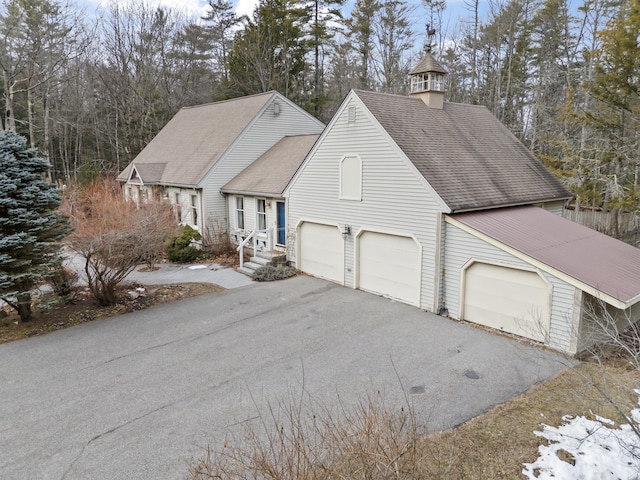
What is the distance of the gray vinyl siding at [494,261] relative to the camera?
30.9 ft

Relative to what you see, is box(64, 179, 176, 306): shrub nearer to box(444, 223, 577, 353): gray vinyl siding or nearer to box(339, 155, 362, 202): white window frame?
box(339, 155, 362, 202): white window frame

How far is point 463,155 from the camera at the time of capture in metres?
13.9

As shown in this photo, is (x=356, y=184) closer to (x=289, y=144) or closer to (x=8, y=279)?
(x=289, y=144)

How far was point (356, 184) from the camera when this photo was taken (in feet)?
45.9

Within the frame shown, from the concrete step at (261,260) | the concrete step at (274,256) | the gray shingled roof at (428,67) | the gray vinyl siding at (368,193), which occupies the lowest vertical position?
the concrete step at (261,260)

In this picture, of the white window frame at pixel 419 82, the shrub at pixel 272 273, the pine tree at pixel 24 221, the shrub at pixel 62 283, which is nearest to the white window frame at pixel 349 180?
the shrub at pixel 272 273

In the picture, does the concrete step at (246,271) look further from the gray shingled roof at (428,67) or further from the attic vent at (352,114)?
the gray shingled roof at (428,67)

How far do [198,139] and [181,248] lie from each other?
24.4ft

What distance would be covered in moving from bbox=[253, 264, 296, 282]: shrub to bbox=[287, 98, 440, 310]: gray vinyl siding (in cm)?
187

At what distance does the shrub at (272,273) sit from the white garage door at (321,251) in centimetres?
65

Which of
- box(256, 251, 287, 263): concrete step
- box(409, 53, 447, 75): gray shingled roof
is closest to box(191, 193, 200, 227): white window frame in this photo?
box(256, 251, 287, 263): concrete step

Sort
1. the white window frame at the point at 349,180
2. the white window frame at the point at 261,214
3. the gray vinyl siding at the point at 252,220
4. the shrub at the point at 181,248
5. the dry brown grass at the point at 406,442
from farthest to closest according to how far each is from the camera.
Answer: the shrub at the point at 181,248 → the white window frame at the point at 261,214 → the gray vinyl siding at the point at 252,220 → the white window frame at the point at 349,180 → the dry brown grass at the point at 406,442

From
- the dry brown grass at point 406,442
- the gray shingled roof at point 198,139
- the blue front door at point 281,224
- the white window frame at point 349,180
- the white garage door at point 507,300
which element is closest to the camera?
the dry brown grass at point 406,442

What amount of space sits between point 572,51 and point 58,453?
30.8 metres
